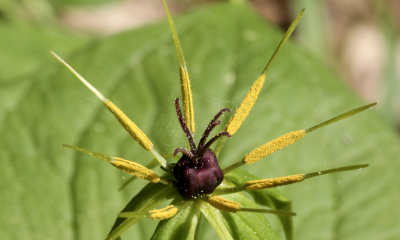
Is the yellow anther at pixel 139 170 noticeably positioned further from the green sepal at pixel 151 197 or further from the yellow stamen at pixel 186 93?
the yellow stamen at pixel 186 93

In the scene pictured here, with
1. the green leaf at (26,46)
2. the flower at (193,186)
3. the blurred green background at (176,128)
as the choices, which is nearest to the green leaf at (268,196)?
the flower at (193,186)

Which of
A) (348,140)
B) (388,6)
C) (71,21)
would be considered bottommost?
(348,140)

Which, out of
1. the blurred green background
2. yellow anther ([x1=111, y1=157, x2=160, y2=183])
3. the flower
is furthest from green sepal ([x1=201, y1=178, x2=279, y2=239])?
the blurred green background

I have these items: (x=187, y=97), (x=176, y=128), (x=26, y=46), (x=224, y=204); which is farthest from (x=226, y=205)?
(x=26, y=46)

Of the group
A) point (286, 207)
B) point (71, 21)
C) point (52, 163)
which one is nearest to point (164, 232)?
point (286, 207)

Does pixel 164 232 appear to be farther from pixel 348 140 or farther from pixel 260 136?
pixel 348 140

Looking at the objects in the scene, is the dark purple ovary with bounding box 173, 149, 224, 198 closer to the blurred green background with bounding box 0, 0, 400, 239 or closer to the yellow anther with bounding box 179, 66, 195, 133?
the yellow anther with bounding box 179, 66, 195, 133
